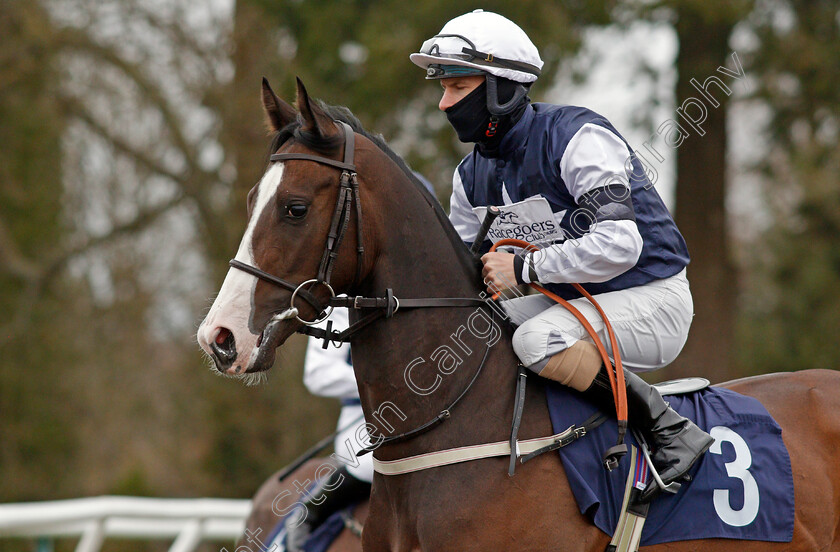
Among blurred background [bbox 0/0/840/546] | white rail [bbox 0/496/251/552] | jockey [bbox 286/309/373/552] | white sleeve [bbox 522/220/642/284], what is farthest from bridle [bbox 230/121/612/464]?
blurred background [bbox 0/0/840/546]

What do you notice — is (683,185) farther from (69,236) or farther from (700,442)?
(69,236)

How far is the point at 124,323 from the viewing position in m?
12.3

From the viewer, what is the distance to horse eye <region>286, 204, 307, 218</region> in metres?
2.62

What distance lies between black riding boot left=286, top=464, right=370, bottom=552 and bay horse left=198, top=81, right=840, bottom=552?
50.4 inches

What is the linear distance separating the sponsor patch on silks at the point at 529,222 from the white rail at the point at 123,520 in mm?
3091

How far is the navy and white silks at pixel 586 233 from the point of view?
9.25 feet

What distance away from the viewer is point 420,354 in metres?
2.78

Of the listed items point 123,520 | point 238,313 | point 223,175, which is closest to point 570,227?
point 238,313

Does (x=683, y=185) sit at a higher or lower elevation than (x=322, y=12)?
lower

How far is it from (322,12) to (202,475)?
5.39 metres

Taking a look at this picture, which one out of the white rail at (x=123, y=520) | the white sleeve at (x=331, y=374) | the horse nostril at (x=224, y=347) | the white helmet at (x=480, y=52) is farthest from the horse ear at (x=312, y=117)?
the white rail at (x=123, y=520)

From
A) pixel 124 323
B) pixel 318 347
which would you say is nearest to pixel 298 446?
pixel 124 323

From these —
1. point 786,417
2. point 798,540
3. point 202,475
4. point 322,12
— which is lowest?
point 202,475

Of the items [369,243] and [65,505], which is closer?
[369,243]
